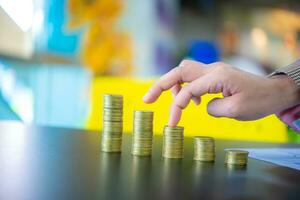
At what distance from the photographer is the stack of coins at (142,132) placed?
74cm

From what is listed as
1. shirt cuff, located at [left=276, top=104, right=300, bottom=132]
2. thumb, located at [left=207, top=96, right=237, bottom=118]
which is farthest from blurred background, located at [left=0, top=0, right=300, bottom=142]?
thumb, located at [left=207, top=96, right=237, bottom=118]

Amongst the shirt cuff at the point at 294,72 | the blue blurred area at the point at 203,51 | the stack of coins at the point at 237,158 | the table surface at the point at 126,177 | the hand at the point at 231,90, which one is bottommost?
the table surface at the point at 126,177

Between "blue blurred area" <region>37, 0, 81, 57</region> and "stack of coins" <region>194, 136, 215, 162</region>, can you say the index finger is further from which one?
"blue blurred area" <region>37, 0, 81, 57</region>

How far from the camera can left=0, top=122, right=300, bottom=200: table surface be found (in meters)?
0.45

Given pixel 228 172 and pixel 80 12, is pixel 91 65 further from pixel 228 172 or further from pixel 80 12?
pixel 228 172

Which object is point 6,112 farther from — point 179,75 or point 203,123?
point 179,75

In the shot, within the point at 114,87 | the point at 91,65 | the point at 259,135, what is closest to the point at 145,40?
the point at 91,65

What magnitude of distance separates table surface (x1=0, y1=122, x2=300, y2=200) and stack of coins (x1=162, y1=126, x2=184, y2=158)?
0.06ft

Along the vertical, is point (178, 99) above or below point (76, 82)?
below

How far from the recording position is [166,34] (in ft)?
9.69

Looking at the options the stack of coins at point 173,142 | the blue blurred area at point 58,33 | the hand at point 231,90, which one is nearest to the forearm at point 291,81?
the hand at point 231,90

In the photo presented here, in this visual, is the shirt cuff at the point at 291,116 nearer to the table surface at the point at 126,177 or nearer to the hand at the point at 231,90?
the hand at the point at 231,90

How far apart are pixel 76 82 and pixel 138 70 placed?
1.56 feet

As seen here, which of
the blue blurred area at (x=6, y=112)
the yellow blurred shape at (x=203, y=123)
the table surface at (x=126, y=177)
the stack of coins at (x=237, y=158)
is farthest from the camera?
the blue blurred area at (x=6, y=112)
